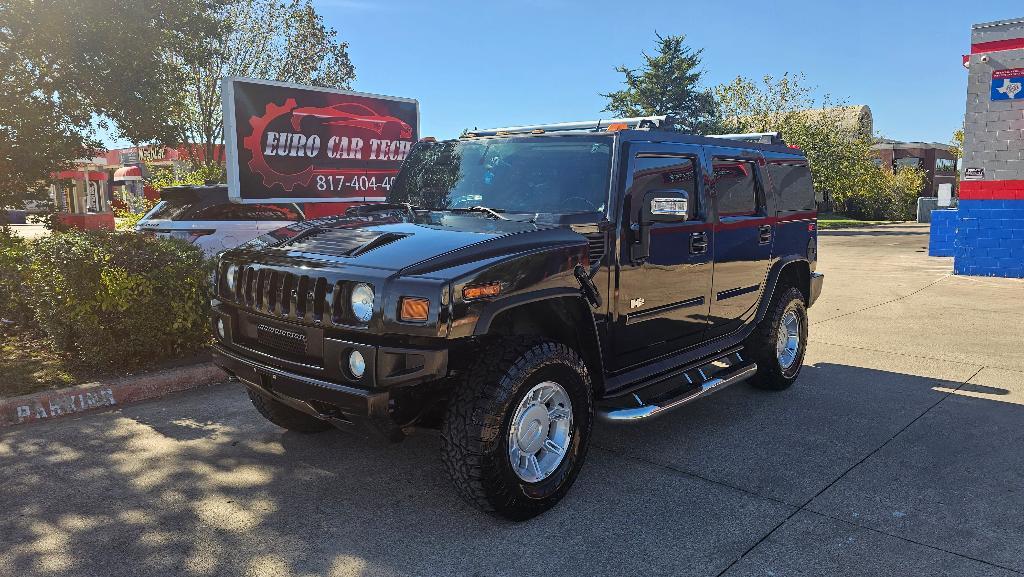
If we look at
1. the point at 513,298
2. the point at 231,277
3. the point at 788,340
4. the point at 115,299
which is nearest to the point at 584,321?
the point at 513,298

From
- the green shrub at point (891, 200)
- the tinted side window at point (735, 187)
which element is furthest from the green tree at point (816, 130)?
the tinted side window at point (735, 187)

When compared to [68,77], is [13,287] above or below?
below

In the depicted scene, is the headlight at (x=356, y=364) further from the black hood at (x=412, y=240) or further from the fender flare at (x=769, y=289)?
the fender flare at (x=769, y=289)

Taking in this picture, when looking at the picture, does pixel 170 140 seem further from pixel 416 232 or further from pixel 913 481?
pixel 913 481

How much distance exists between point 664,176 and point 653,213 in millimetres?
528

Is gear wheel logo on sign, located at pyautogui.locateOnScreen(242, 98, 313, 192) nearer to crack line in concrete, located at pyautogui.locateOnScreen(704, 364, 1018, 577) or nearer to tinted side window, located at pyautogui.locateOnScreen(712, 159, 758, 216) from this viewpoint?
tinted side window, located at pyautogui.locateOnScreen(712, 159, 758, 216)

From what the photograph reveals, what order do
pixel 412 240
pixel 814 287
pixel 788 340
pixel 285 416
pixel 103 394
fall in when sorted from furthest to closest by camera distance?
1. pixel 814 287
2. pixel 788 340
3. pixel 103 394
4. pixel 285 416
5. pixel 412 240

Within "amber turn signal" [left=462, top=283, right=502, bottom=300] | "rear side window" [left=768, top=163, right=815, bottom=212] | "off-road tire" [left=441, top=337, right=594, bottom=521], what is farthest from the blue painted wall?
"amber turn signal" [left=462, top=283, right=502, bottom=300]

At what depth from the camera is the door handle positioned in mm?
4836

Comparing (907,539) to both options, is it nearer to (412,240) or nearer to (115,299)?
(412,240)

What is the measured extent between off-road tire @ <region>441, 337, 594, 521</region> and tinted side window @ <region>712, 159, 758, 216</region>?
83.3 inches

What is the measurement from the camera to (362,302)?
3381 millimetres

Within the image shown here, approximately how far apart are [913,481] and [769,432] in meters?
1.03

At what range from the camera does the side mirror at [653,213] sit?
13.3ft
